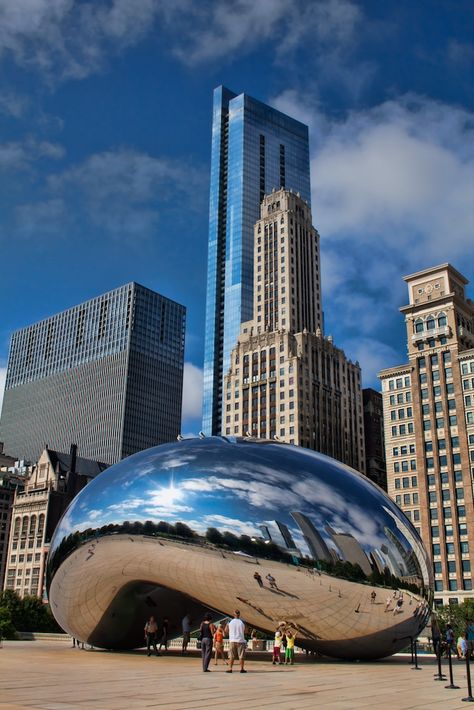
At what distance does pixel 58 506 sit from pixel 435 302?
238ft

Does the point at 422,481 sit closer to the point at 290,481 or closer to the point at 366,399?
the point at 366,399

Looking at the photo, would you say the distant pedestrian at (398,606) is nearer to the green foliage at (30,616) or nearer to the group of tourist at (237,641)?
the group of tourist at (237,641)

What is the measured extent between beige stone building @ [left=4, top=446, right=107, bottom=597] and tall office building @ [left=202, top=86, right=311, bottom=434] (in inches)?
1878

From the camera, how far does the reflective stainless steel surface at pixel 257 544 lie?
1748cm

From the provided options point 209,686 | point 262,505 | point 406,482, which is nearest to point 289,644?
point 262,505

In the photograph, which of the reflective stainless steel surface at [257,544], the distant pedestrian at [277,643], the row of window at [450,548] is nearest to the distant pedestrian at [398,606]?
the reflective stainless steel surface at [257,544]

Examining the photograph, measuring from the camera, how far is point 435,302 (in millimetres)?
102250

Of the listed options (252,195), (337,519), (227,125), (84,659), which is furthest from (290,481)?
(227,125)

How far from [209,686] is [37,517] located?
117 m

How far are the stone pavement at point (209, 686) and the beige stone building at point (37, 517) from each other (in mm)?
105915

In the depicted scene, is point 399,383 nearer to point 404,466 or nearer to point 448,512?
point 404,466

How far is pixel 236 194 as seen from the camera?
182 m

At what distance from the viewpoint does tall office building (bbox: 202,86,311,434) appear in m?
171

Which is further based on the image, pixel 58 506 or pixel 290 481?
pixel 58 506
